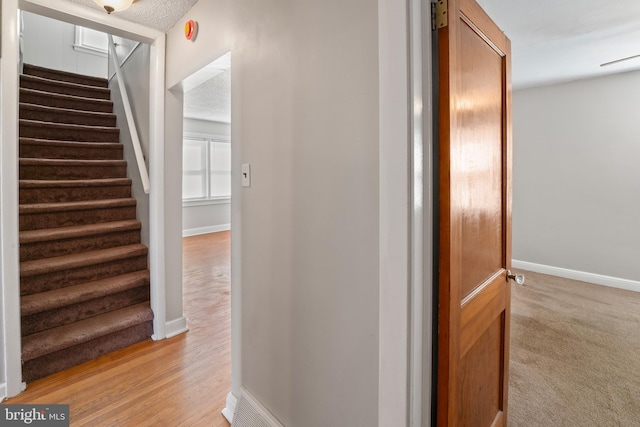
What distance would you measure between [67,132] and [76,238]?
143 cm

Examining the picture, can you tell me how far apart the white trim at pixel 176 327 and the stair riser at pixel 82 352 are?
5.5 inches

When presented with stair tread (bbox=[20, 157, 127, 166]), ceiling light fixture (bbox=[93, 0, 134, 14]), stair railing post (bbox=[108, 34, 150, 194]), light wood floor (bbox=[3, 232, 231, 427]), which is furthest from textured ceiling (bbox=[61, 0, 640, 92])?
light wood floor (bbox=[3, 232, 231, 427])

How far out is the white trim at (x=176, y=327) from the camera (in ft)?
7.89

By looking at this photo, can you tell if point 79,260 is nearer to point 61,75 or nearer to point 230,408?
point 230,408

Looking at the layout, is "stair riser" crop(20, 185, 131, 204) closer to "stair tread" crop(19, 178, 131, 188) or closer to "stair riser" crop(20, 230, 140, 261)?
"stair tread" crop(19, 178, 131, 188)

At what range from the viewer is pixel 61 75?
376cm

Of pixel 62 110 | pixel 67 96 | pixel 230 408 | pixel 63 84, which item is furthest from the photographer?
pixel 63 84

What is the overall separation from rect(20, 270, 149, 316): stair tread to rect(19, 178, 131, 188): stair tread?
93 centimetres

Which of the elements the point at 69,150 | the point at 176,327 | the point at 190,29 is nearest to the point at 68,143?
the point at 69,150

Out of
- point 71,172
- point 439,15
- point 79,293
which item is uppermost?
point 439,15

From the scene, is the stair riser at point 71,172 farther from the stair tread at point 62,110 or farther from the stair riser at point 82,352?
the stair riser at point 82,352

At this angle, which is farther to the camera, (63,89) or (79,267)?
(63,89)

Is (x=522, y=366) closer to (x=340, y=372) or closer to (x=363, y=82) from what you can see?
(x=340, y=372)

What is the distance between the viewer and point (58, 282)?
7.39ft
